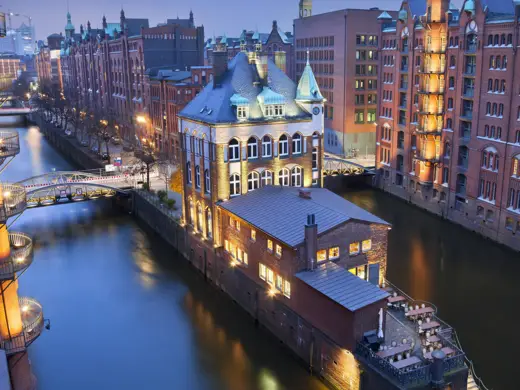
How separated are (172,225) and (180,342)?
22999 millimetres

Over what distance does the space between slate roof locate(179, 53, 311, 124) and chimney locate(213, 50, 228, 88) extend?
44 cm

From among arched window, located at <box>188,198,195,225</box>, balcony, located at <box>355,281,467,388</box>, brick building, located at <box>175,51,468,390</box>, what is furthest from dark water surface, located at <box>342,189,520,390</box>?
arched window, located at <box>188,198,195,225</box>

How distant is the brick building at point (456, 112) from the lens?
65.4 meters

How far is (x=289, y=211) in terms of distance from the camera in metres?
47.2

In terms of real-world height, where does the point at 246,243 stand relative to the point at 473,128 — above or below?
below

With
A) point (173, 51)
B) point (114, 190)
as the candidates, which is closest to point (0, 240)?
point (114, 190)

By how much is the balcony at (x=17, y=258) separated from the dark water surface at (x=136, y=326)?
12.5m

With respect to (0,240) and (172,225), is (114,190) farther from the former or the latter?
(0,240)

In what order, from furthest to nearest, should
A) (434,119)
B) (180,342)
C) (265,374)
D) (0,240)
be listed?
(434,119)
(180,342)
(265,374)
(0,240)

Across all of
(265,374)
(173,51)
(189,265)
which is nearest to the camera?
(265,374)

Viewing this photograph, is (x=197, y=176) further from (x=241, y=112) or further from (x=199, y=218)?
(x=241, y=112)

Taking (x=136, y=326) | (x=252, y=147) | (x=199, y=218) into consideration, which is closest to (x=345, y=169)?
(x=199, y=218)

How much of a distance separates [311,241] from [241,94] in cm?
2123

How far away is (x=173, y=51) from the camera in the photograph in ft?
394
